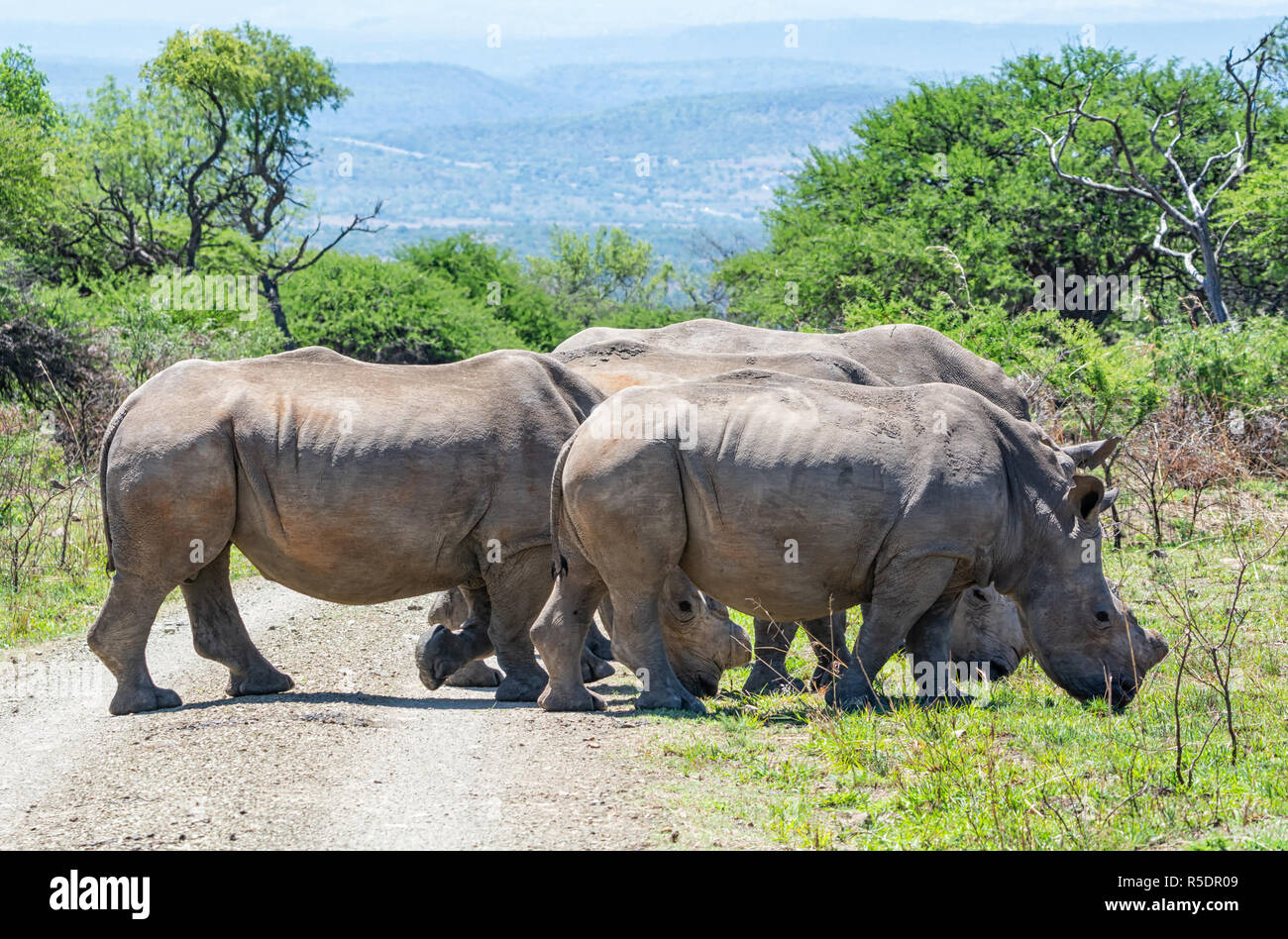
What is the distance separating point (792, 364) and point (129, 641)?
16.4 ft

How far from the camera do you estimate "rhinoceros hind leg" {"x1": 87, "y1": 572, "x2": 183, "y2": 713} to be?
32.2 feet

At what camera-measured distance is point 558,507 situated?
31.8ft

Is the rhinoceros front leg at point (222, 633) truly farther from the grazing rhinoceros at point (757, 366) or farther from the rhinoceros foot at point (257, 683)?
the grazing rhinoceros at point (757, 366)

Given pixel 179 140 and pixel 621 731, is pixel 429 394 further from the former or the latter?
pixel 179 140

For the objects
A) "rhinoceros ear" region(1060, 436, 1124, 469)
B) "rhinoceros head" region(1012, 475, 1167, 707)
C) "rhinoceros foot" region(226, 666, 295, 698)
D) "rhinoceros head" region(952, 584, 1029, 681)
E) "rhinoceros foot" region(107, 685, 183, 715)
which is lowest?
"rhinoceros foot" region(226, 666, 295, 698)

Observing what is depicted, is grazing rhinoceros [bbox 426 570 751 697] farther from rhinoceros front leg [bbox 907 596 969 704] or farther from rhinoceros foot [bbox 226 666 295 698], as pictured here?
rhinoceros front leg [bbox 907 596 969 704]

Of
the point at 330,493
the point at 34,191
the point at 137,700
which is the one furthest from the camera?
the point at 34,191

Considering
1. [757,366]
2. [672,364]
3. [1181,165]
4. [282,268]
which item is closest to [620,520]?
[757,366]

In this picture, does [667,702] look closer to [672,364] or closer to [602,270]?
[672,364]

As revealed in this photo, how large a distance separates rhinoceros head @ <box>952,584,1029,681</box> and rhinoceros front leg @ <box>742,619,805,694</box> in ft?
3.70

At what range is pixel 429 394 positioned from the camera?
34.0ft

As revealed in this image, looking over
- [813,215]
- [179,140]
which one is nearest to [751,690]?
[813,215]

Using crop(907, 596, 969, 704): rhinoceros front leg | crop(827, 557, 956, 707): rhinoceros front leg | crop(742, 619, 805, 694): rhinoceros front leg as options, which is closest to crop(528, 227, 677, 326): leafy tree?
crop(742, 619, 805, 694): rhinoceros front leg

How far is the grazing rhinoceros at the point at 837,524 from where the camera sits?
9.17 meters
